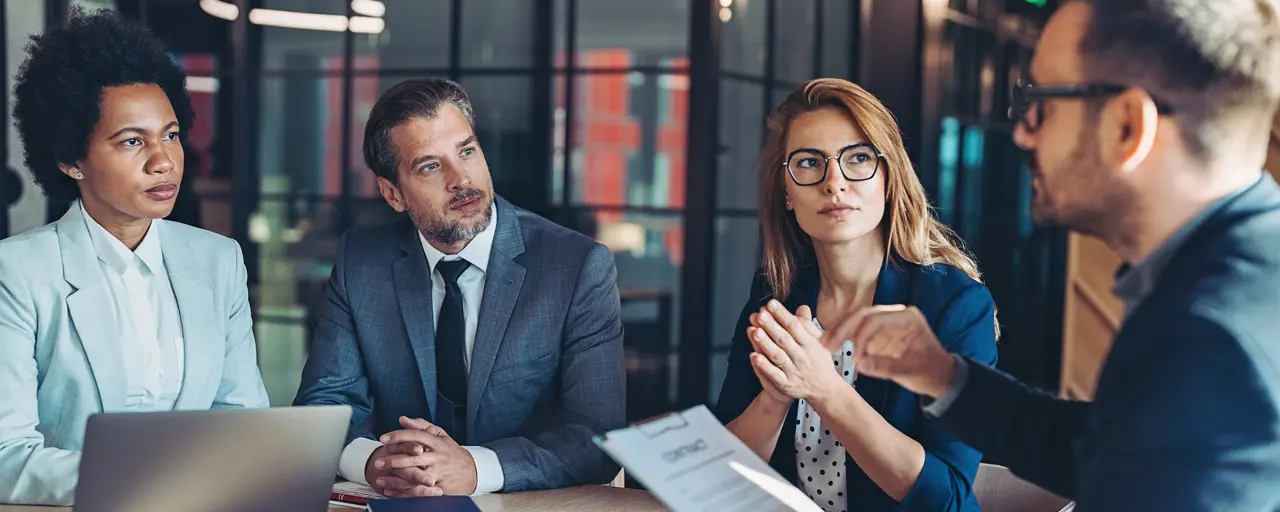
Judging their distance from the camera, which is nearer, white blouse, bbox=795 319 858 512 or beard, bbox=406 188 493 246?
white blouse, bbox=795 319 858 512

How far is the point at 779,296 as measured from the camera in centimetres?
211

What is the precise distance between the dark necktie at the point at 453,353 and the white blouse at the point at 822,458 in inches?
25.8

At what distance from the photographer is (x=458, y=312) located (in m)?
2.16

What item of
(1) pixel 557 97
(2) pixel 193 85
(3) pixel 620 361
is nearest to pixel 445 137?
(3) pixel 620 361

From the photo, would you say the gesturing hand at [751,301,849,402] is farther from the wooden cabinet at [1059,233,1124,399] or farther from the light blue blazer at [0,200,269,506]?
the wooden cabinet at [1059,233,1124,399]

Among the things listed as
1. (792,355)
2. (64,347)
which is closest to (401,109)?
(64,347)

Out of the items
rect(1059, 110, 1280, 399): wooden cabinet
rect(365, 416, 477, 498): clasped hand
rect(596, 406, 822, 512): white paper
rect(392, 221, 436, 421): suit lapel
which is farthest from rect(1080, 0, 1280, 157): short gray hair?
rect(1059, 110, 1280, 399): wooden cabinet

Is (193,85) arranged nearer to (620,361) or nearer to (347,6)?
(347,6)

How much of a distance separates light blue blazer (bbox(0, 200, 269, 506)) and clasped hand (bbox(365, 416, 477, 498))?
0.46 meters

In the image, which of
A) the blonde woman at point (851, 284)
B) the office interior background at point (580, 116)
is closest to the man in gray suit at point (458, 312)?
the blonde woman at point (851, 284)

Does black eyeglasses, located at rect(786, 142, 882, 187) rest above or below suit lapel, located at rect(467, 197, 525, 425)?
above

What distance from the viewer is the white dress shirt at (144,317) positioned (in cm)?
199

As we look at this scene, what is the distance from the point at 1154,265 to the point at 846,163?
3.12 ft

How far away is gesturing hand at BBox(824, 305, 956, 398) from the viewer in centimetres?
134
